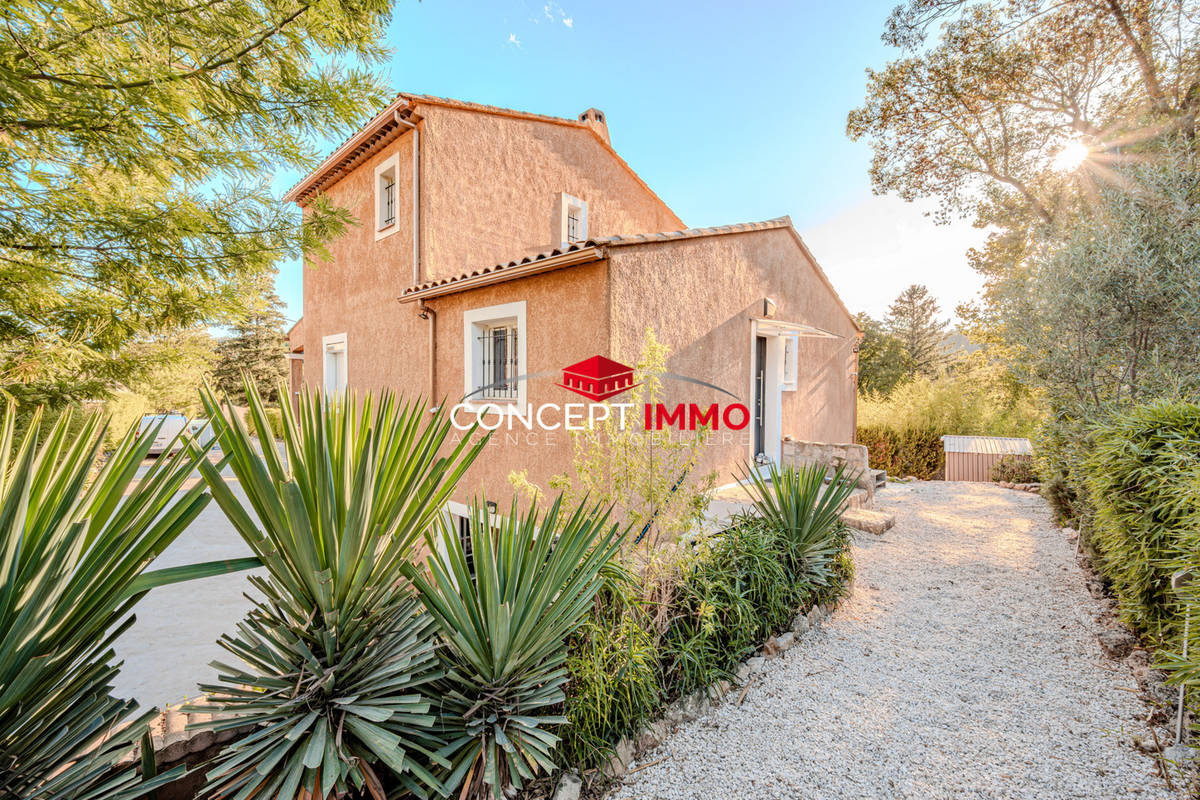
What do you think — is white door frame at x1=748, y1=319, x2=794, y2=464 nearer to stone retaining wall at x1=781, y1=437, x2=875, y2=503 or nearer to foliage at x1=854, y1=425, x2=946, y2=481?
stone retaining wall at x1=781, y1=437, x2=875, y2=503

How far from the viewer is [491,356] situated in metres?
10.4

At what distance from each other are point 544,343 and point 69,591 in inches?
284

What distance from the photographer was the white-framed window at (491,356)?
968cm

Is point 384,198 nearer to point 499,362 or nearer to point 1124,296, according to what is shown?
point 499,362

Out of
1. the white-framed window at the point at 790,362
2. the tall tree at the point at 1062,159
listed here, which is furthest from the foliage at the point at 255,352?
the tall tree at the point at 1062,159

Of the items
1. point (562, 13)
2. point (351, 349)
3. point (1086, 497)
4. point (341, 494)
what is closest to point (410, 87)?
point (562, 13)

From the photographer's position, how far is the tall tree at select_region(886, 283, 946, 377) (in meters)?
40.7

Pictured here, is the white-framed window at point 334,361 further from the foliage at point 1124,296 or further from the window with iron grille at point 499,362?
the foliage at point 1124,296

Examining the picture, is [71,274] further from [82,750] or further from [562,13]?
[562,13]

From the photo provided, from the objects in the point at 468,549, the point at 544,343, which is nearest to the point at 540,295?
the point at 544,343

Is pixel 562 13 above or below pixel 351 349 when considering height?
above

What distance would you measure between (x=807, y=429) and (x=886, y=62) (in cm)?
1188

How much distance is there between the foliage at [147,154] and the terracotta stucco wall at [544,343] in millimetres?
3444

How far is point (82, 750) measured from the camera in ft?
6.97
